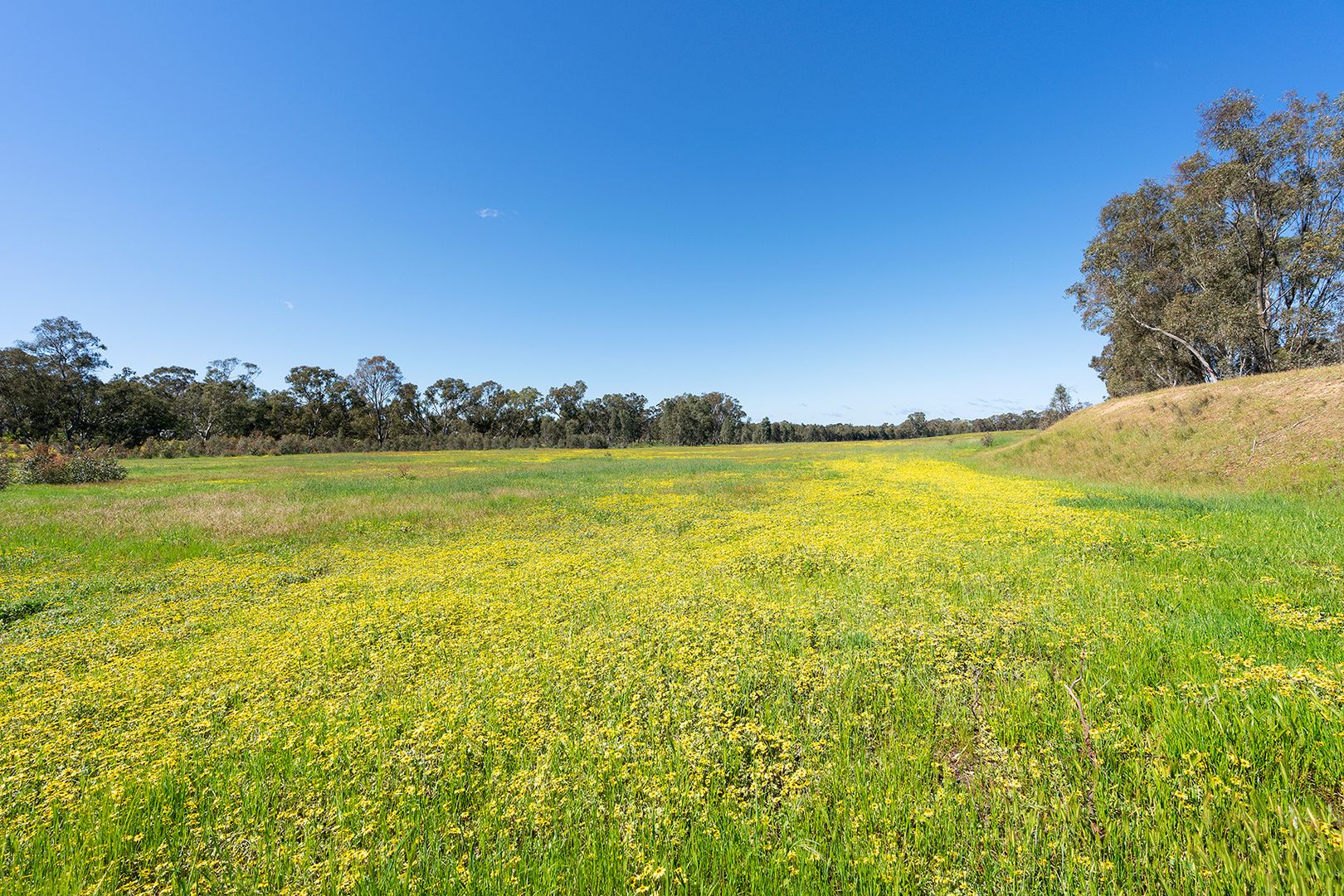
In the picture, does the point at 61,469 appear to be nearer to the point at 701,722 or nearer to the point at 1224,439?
the point at 701,722

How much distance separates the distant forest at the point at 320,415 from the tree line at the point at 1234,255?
55774 mm

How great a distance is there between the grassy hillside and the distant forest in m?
67.6

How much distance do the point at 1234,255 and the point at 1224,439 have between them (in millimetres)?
18825

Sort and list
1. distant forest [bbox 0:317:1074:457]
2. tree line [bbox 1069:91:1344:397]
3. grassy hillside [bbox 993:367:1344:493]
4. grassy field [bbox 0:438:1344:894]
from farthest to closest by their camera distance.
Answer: distant forest [bbox 0:317:1074:457] → tree line [bbox 1069:91:1344:397] → grassy hillside [bbox 993:367:1344:493] → grassy field [bbox 0:438:1344:894]

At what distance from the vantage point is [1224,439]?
58.9ft

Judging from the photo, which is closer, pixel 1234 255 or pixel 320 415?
pixel 1234 255

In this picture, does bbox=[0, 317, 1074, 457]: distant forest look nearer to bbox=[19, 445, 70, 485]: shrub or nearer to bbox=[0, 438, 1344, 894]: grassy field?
bbox=[19, 445, 70, 485]: shrub

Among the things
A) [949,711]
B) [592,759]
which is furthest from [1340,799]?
[592,759]

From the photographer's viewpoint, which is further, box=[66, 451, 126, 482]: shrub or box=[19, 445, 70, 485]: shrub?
box=[66, 451, 126, 482]: shrub

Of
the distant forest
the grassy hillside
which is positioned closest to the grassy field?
the grassy hillside

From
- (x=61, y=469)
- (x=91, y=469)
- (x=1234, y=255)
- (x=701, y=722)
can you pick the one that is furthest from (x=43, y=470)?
(x=1234, y=255)

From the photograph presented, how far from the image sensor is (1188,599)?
230 inches

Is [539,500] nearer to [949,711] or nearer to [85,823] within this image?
[85,823]

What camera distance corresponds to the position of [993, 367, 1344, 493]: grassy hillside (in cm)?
1453
